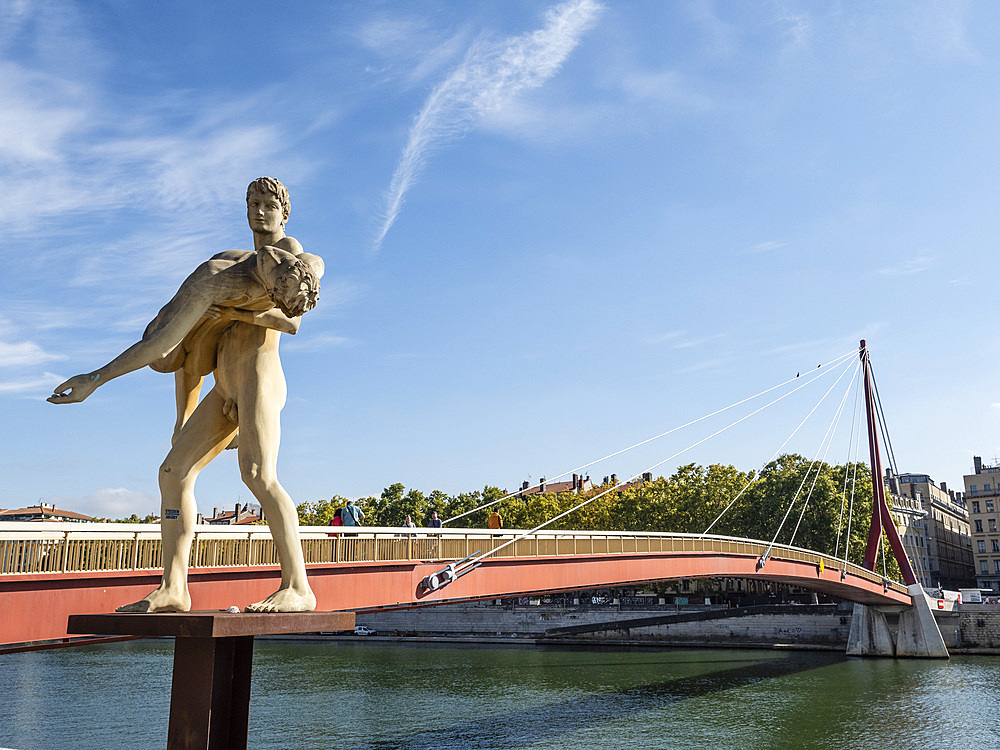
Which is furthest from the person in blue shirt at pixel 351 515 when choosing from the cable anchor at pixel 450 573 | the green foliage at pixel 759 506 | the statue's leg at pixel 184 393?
the green foliage at pixel 759 506

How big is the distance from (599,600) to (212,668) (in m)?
60.3

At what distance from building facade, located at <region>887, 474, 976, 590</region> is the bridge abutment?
39.1 meters

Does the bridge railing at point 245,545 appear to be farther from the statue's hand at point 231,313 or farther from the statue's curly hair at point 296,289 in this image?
the statue's curly hair at point 296,289

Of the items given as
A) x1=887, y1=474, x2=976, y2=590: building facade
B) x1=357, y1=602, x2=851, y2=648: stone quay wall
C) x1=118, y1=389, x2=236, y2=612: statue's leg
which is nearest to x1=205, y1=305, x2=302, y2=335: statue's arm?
x1=118, y1=389, x2=236, y2=612: statue's leg

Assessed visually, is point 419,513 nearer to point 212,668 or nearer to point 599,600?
point 599,600

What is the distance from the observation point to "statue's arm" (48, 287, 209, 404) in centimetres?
544

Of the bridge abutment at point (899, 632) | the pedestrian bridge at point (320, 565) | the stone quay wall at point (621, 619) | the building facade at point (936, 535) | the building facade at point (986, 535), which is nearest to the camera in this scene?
the pedestrian bridge at point (320, 565)

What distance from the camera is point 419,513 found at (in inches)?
3071

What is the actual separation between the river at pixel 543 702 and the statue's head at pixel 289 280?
66.4ft

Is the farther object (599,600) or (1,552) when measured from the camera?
(599,600)

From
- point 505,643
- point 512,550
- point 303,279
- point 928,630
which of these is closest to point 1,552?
point 303,279

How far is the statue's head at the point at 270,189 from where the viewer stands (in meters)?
6.23

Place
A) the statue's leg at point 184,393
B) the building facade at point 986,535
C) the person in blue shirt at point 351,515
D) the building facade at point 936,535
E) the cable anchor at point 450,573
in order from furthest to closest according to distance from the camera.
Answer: the building facade at point 936,535, the building facade at point 986,535, the person in blue shirt at point 351,515, the cable anchor at point 450,573, the statue's leg at point 184,393

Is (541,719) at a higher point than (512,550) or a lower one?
lower
